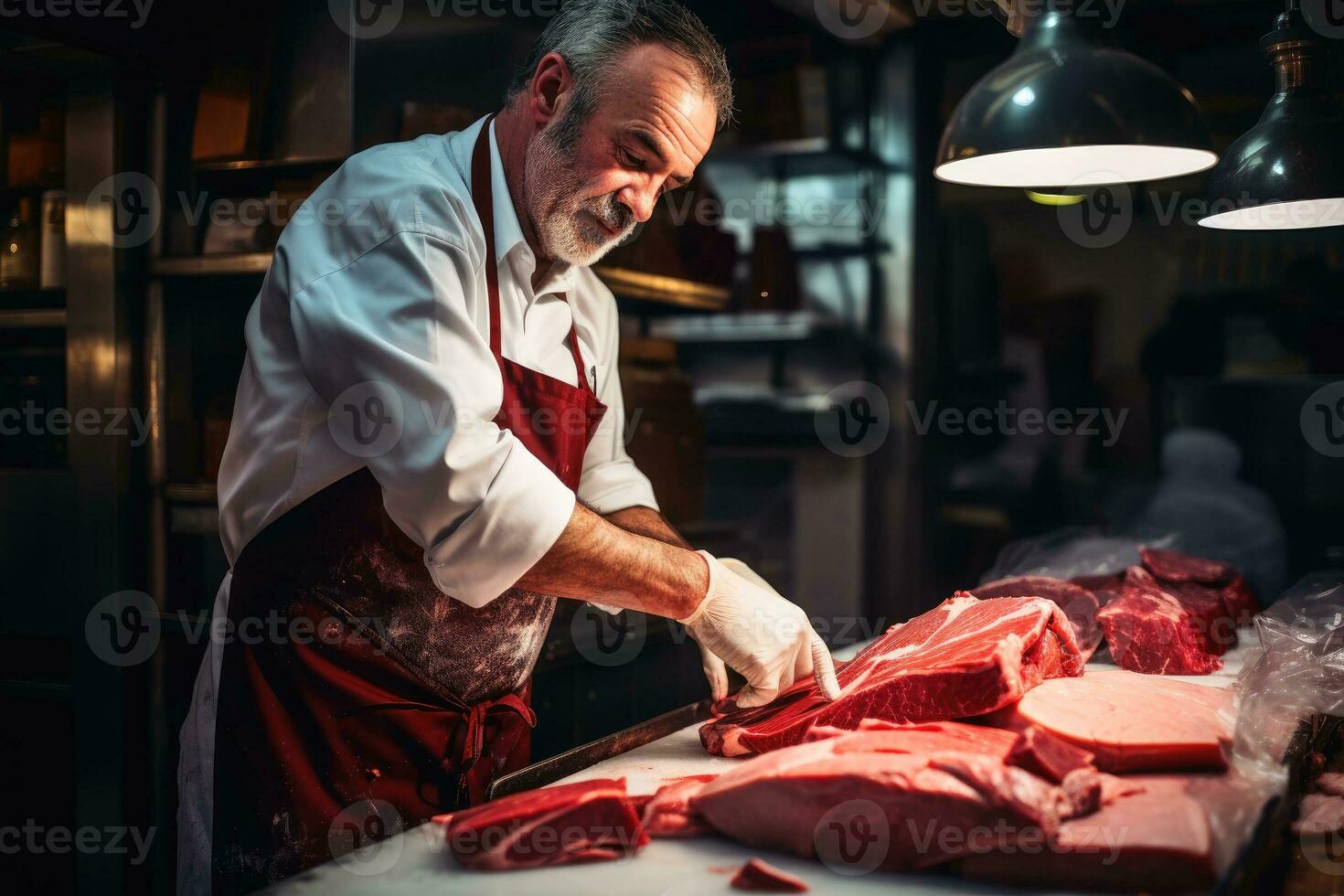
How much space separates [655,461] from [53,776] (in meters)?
1.94

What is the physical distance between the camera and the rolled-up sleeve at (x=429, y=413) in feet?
5.45

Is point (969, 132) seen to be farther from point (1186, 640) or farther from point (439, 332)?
point (1186, 640)

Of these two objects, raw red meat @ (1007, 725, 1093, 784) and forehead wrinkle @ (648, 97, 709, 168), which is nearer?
raw red meat @ (1007, 725, 1093, 784)

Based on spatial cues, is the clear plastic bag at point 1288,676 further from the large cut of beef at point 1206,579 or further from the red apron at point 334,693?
the red apron at point 334,693

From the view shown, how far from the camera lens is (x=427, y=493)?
5.45 ft

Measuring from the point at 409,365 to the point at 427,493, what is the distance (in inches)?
7.5

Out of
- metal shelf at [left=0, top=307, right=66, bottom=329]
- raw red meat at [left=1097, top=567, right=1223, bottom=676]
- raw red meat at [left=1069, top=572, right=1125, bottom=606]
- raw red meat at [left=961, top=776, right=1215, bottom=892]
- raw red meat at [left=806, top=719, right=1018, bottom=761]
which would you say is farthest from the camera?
metal shelf at [left=0, top=307, right=66, bottom=329]

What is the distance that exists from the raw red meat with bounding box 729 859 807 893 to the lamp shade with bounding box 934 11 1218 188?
1205 mm

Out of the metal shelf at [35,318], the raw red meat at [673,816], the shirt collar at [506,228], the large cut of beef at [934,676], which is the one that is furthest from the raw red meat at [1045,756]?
the metal shelf at [35,318]

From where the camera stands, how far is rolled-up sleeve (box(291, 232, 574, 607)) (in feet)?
5.45

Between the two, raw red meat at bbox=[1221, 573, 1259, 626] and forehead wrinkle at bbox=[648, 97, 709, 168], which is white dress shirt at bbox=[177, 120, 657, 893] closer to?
forehead wrinkle at bbox=[648, 97, 709, 168]

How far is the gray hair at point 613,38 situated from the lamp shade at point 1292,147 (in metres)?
1.14

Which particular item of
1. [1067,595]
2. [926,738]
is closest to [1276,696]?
[1067,595]

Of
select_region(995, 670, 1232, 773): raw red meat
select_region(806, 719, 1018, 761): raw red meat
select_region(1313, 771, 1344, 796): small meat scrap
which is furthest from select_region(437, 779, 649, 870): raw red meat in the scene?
select_region(1313, 771, 1344, 796): small meat scrap
